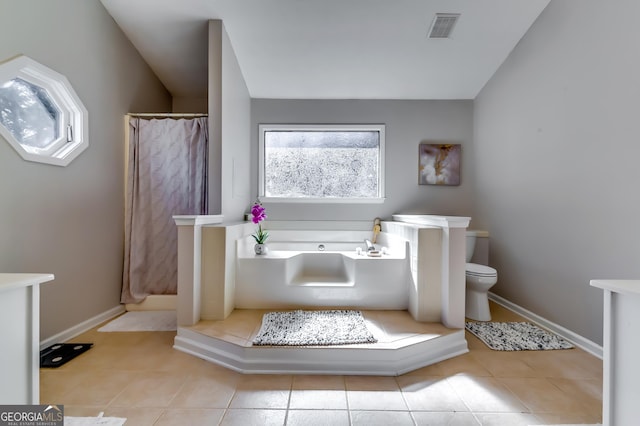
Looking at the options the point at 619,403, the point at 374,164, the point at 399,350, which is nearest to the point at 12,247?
the point at 399,350

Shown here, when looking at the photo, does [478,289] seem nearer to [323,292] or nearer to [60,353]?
[323,292]

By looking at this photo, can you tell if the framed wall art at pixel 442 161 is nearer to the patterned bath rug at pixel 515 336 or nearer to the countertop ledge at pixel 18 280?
the patterned bath rug at pixel 515 336

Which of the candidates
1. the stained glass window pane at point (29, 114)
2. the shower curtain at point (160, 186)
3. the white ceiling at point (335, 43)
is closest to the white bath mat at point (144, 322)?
the shower curtain at point (160, 186)

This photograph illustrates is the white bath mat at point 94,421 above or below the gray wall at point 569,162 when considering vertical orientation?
below

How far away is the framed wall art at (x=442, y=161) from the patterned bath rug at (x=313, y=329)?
→ 7.00 feet

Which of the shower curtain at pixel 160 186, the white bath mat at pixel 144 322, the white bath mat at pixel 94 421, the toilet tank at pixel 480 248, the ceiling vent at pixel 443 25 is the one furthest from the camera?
the toilet tank at pixel 480 248

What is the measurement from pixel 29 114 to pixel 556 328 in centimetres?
420

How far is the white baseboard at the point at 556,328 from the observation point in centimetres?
184

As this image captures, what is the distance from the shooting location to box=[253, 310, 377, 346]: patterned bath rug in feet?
5.57

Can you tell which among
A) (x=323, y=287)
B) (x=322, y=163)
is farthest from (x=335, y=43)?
(x=323, y=287)

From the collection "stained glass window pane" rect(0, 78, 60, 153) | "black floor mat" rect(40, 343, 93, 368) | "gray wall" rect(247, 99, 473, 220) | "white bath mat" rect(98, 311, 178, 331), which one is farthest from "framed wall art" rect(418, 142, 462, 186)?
"black floor mat" rect(40, 343, 93, 368)

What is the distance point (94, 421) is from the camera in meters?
1.24

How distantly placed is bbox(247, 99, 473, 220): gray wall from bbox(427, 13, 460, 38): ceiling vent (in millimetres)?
942

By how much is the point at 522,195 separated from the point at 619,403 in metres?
2.07
